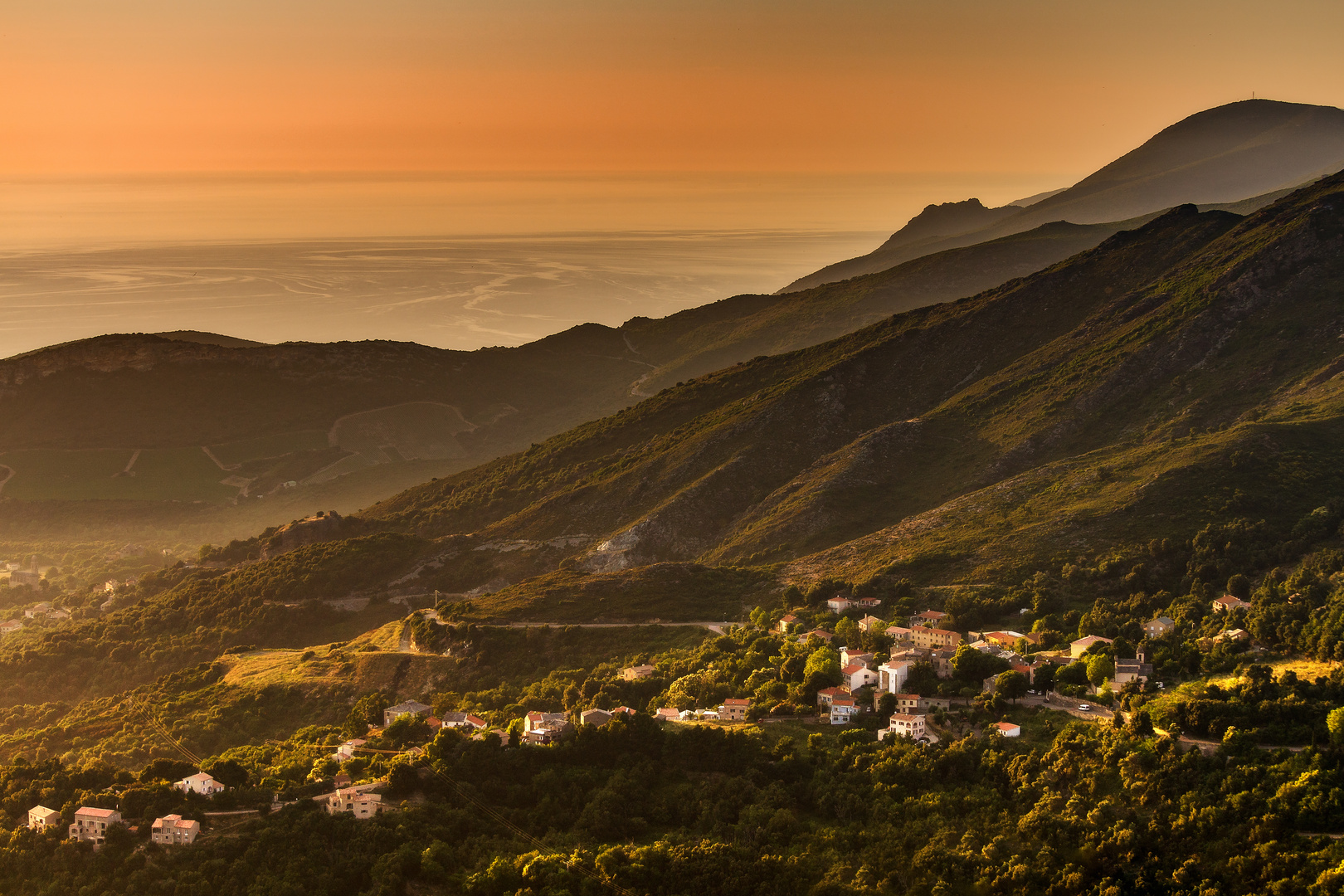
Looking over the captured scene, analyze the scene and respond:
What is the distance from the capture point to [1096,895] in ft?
114

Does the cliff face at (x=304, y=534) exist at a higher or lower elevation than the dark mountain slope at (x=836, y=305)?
lower

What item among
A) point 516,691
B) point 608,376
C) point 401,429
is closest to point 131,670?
point 516,691

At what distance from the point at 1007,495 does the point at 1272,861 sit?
41556 mm

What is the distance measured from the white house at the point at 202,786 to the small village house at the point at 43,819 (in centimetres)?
352

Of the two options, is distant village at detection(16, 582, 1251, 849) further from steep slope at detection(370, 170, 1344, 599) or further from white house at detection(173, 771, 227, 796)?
steep slope at detection(370, 170, 1344, 599)

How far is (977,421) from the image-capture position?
9219 centimetres

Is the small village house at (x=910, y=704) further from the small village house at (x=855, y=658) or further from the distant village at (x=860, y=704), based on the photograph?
the small village house at (x=855, y=658)

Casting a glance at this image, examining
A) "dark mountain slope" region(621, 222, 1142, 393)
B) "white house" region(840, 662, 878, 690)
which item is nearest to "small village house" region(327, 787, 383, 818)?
"white house" region(840, 662, 878, 690)

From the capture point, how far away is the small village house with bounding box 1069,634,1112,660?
50.8m

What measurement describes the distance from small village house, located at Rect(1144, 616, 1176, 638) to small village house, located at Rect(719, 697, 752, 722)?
53.7 ft

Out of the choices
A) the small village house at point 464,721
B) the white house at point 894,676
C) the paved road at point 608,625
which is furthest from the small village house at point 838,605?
the small village house at point 464,721

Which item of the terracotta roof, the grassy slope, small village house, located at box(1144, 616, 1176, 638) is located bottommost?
the grassy slope

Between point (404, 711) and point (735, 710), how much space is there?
46.6 ft

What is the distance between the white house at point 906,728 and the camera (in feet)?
147
